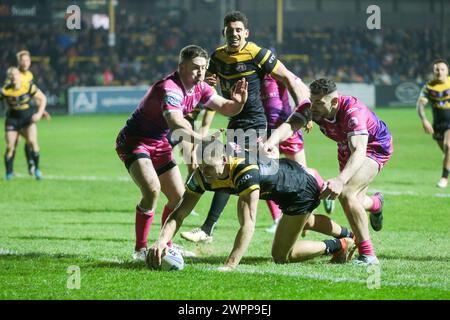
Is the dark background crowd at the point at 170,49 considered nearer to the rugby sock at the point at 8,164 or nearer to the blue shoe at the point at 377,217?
the rugby sock at the point at 8,164

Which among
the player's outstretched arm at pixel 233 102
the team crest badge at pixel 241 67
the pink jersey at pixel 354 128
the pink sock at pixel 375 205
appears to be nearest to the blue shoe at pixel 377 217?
the pink sock at pixel 375 205

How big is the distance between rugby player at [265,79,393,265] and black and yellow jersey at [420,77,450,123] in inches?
302

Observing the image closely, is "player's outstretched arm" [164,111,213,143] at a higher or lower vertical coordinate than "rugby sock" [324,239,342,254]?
higher

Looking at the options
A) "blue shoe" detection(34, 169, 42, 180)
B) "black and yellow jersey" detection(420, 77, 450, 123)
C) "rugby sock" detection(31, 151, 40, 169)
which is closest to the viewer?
"black and yellow jersey" detection(420, 77, 450, 123)

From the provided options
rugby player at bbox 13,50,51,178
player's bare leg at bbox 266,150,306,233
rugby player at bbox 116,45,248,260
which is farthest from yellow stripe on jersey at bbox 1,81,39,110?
rugby player at bbox 116,45,248,260

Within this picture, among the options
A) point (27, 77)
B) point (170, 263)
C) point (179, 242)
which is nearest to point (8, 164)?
point (27, 77)

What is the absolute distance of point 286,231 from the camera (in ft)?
29.2

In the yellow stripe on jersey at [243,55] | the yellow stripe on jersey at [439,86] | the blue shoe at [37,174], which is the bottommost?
the blue shoe at [37,174]

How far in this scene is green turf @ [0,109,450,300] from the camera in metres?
7.55

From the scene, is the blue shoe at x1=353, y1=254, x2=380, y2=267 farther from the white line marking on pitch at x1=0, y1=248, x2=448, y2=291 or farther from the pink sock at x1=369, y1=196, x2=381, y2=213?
the pink sock at x1=369, y1=196, x2=381, y2=213

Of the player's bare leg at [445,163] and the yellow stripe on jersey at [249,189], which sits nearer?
the yellow stripe on jersey at [249,189]

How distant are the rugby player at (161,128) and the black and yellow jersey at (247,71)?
61 cm

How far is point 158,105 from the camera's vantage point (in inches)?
371

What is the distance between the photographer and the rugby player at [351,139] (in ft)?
29.2
